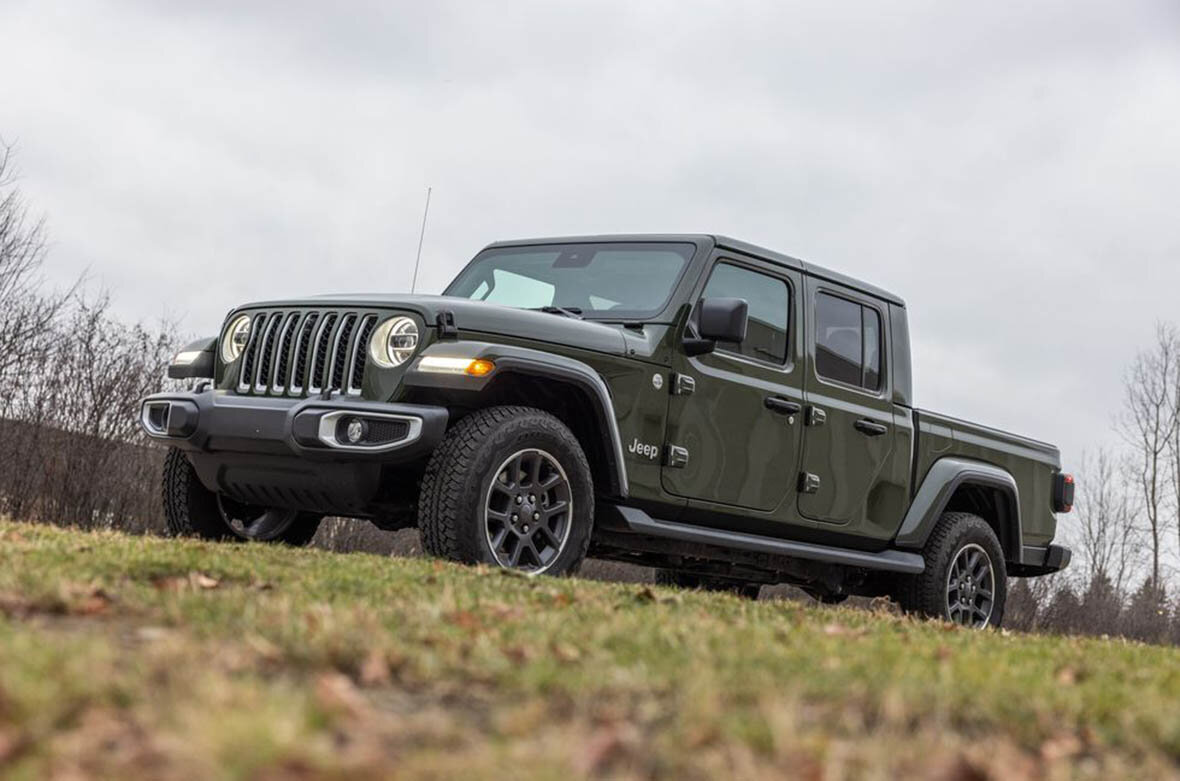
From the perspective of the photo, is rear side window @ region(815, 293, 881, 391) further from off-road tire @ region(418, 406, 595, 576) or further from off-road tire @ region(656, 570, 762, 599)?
off-road tire @ region(418, 406, 595, 576)

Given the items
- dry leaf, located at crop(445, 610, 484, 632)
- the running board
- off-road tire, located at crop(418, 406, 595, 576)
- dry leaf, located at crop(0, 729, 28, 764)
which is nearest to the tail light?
the running board

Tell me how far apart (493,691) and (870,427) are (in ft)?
19.7

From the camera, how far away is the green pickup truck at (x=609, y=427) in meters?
6.93

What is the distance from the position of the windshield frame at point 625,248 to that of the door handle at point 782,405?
0.89 metres

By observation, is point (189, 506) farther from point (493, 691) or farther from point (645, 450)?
point (493, 691)

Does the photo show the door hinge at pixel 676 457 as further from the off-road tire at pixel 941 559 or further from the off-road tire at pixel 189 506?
the off-road tire at pixel 941 559

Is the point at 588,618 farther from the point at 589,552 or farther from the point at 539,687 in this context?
the point at 589,552

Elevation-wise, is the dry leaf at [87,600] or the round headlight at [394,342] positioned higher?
the round headlight at [394,342]

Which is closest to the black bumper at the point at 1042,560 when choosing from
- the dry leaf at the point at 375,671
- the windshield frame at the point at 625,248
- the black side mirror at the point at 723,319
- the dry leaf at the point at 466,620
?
the windshield frame at the point at 625,248

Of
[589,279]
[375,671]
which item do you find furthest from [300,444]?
[375,671]

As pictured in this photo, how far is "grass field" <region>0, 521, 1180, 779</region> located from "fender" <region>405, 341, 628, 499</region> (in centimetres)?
141

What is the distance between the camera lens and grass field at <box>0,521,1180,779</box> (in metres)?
2.89

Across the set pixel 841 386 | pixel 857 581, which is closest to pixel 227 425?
pixel 841 386

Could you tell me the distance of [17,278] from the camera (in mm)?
21500
